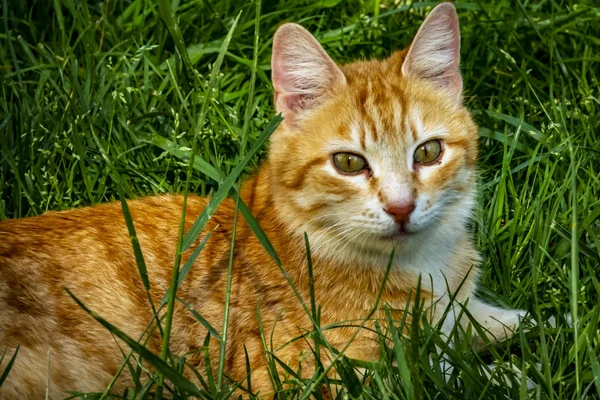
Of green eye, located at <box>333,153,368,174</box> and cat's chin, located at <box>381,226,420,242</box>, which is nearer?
cat's chin, located at <box>381,226,420,242</box>

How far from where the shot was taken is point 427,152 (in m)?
3.72

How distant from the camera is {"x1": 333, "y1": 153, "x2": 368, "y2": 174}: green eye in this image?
3678 mm

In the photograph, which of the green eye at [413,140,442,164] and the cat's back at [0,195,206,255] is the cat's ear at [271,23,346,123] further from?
the cat's back at [0,195,206,255]

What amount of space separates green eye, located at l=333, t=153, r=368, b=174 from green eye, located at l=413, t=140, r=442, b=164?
0.21 metres

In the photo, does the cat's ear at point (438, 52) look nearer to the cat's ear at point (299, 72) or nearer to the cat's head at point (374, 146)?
the cat's head at point (374, 146)

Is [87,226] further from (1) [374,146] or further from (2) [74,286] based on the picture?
(1) [374,146]

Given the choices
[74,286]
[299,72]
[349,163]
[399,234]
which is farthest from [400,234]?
[74,286]

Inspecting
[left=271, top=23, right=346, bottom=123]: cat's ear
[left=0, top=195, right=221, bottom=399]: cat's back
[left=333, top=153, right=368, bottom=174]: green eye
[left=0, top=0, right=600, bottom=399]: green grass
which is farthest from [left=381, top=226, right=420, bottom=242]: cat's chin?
[left=0, top=195, right=221, bottom=399]: cat's back

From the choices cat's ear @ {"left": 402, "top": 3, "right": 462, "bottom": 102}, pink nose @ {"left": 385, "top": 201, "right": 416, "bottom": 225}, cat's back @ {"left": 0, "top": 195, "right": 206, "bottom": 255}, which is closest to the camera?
pink nose @ {"left": 385, "top": 201, "right": 416, "bottom": 225}

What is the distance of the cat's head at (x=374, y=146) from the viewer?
360 centimetres

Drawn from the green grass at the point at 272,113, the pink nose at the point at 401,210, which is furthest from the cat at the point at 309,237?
the green grass at the point at 272,113

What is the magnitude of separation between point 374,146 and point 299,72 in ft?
1.46

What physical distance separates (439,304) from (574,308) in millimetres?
750

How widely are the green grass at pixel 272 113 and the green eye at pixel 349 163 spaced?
38 centimetres
